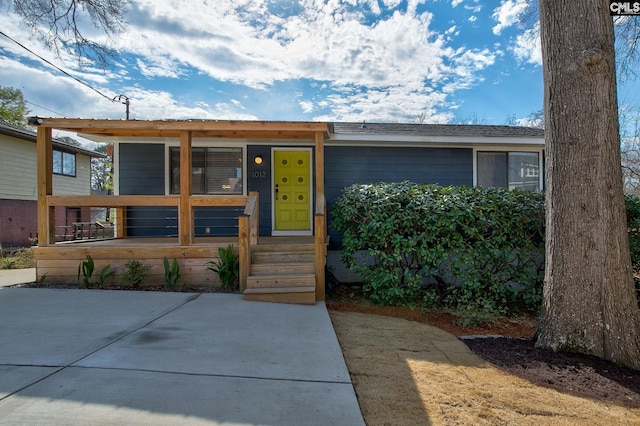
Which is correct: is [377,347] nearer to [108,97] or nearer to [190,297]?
[190,297]

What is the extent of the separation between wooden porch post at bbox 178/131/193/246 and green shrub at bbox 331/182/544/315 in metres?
2.52

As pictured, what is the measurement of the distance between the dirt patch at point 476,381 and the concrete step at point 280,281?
3.16 ft

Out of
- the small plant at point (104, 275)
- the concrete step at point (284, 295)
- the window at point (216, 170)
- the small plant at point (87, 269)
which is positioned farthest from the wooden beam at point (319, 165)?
the small plant at point (87, 269)

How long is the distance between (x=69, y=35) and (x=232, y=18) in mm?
3668

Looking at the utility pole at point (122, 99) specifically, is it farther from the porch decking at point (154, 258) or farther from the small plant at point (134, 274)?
the small plant at point (134, 274)

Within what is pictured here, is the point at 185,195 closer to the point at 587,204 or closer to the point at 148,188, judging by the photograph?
the point at 148,188

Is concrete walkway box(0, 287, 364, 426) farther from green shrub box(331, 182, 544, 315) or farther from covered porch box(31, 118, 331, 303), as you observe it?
green shrub box(331, 182, 544, 315)

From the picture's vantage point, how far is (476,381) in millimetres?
2688

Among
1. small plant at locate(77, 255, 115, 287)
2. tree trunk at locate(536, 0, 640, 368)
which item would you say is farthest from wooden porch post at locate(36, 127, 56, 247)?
tree trunk at locate(536, 0, 640, 368)

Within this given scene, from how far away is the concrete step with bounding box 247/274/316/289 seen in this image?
4.96 metres

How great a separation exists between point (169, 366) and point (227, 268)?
276cm

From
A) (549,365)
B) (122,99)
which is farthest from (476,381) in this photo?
(122,99)

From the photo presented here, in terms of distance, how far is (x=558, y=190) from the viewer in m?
3.46

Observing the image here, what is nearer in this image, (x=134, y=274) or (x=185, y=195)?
(x=134, y=274)
